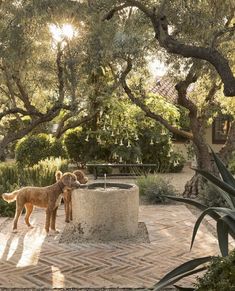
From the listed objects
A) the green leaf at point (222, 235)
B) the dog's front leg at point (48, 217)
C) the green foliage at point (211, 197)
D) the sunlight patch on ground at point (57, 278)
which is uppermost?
the green leaf at point (222, 235)

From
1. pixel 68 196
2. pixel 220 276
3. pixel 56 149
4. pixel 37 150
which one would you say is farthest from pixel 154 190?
pixel 220 276

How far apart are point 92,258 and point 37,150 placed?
11.4 metres

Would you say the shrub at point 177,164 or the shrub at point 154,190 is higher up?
the shrub at point 177,164

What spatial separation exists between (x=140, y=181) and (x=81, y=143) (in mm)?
7398

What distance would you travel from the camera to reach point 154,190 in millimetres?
12250

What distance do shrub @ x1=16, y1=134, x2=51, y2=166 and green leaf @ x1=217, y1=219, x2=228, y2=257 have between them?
14577 mm

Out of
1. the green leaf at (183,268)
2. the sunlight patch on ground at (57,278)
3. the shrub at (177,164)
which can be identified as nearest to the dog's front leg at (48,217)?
the sunlight patch on ground at (57,278)

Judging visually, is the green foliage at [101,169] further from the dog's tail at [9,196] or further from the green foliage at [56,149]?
the dog's tail at [9,196]

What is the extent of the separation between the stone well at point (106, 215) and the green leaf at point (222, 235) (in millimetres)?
4609

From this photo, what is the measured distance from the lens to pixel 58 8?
24.4ft

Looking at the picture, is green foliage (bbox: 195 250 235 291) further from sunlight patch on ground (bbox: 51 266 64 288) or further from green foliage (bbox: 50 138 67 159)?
green foliage (bbox: 50 138 67 159)

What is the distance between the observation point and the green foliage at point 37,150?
17.9 m

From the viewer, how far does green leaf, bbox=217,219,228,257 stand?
11.8ft

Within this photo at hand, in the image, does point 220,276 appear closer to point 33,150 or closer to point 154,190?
point 154,190
